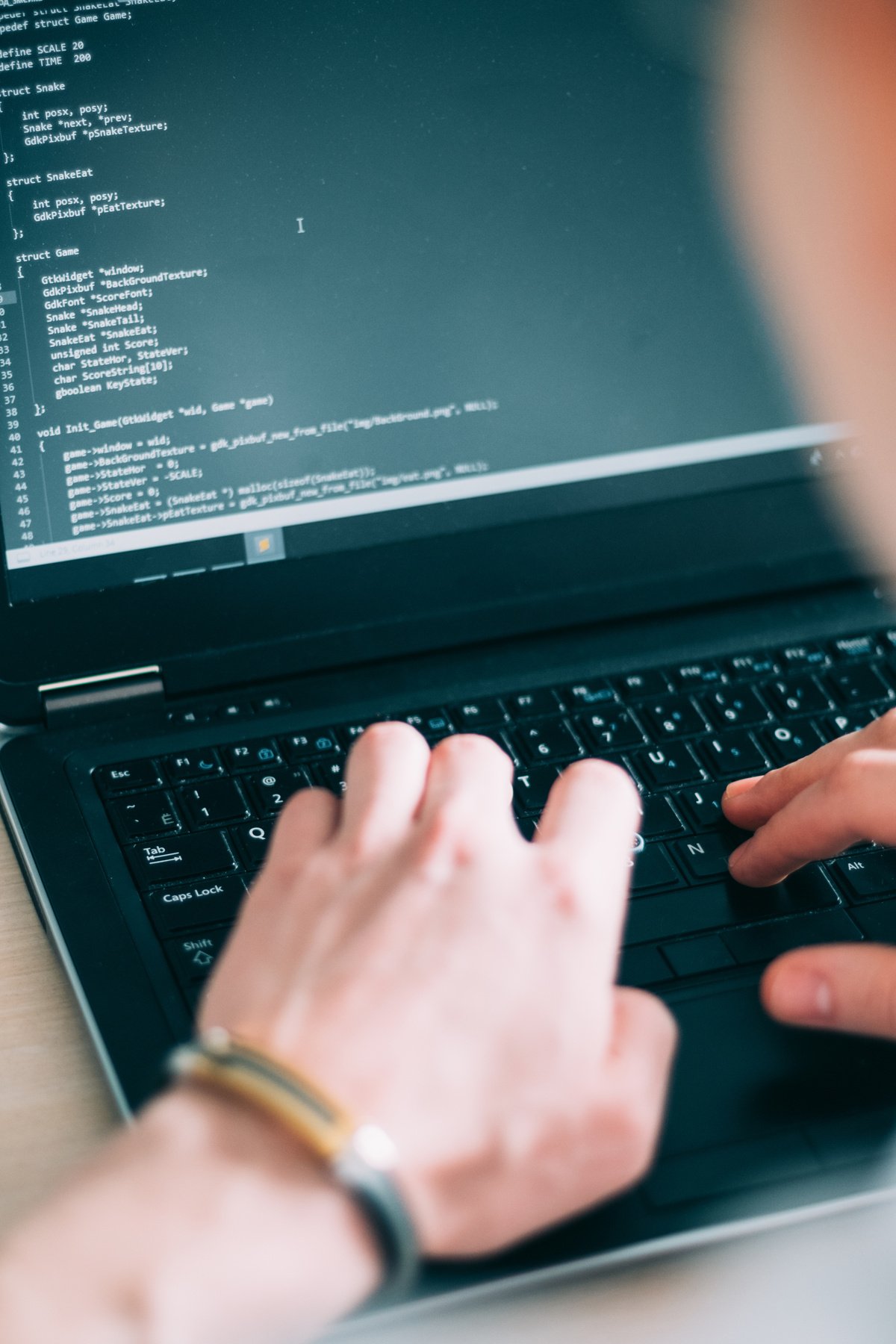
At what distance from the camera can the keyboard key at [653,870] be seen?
57 centimetres

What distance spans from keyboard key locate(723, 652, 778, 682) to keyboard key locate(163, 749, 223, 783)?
0.95 feet

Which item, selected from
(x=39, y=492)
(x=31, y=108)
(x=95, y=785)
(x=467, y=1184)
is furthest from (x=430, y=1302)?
(x=31, y=108)

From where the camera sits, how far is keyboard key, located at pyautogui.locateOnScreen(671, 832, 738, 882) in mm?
582

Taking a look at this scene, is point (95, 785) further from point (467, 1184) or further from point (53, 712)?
point (467, 1184)

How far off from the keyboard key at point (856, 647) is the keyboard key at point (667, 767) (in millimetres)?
137

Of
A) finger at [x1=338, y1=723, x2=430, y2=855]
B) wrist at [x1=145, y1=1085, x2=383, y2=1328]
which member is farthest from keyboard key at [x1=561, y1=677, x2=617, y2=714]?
wrist at [x1=145, y1=1085, x2=383, y2=1328]

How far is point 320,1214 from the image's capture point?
0.35 m

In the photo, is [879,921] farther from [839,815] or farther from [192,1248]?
[192,1248]

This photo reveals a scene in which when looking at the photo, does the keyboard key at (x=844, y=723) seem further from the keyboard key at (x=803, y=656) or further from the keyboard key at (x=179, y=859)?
the keyboard key at (x=179, y=859)

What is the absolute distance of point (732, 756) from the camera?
65cm

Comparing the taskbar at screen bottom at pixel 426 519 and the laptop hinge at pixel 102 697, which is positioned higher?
the taskbar at screen bottom at pixel 426 519

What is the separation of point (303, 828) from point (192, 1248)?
163mm

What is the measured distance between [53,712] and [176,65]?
12.7 inches

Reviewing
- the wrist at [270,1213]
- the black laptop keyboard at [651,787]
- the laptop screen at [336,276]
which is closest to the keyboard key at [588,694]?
the black laptop keyboard at [651,787]
